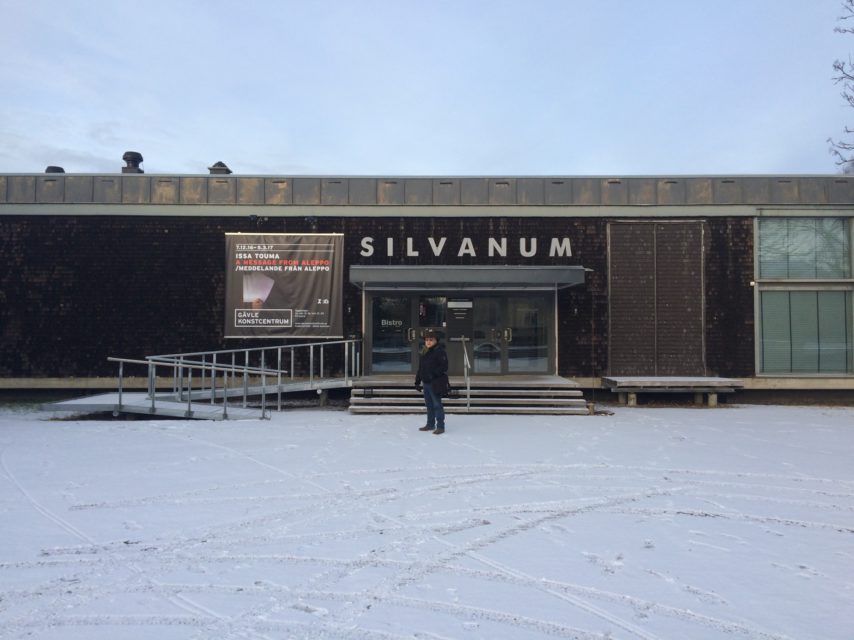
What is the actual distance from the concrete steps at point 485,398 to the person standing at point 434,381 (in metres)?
1.64

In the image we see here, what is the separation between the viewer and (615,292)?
1219 centimetres

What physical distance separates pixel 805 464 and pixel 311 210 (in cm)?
997

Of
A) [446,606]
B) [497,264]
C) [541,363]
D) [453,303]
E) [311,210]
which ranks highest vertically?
[311,210]

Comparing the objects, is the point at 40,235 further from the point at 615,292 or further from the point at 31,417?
the point at 615,292

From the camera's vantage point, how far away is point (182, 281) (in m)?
12.2

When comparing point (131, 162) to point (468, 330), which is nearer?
point (468, 330)

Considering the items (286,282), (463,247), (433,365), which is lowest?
(433,365)

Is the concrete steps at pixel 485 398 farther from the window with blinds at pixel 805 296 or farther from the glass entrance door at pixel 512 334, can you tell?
the window with blinds at pixel 805 296

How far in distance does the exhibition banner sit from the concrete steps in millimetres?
2017

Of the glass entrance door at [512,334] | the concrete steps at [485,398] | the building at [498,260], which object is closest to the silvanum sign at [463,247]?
the building at [498,260]

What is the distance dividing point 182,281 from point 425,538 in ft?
32.3

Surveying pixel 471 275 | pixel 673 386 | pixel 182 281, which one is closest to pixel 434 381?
pixel 471 275

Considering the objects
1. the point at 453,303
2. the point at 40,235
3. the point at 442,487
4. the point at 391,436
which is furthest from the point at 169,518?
the point at 40,235

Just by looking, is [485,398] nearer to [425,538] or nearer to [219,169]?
[425,538]
